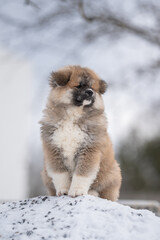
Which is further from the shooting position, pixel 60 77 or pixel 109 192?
pixel 109 192

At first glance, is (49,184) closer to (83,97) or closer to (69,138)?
(69,138)

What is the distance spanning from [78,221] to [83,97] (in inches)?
52.4

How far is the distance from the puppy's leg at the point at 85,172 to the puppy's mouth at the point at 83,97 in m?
0.49

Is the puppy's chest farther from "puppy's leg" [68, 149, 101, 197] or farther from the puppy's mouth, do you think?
the puppy's mouth

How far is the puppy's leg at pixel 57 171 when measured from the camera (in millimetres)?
3547

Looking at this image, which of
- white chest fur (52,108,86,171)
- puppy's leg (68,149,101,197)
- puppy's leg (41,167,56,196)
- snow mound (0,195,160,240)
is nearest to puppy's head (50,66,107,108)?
white chest fur (52,108,86,171)

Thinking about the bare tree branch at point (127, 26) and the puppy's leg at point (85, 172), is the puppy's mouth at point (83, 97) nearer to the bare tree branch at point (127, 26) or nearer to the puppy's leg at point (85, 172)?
the puppy's leg at point (85, 172)

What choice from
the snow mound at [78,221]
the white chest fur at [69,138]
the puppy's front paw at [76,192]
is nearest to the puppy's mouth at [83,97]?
the white chest fur at [69,138]

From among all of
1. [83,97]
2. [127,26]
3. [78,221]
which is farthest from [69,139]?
[127,26]

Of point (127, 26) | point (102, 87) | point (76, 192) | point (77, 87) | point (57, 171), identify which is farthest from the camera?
point (127, 26)

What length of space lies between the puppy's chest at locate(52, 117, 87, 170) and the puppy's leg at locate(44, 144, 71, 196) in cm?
6

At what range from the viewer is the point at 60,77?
3.76m

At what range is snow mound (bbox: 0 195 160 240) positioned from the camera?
8.73ft

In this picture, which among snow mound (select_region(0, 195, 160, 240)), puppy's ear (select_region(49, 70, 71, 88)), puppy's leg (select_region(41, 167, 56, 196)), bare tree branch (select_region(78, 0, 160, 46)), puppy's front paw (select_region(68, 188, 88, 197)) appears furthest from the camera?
bare tree branch (select_region(78, 0, 160, 46))
